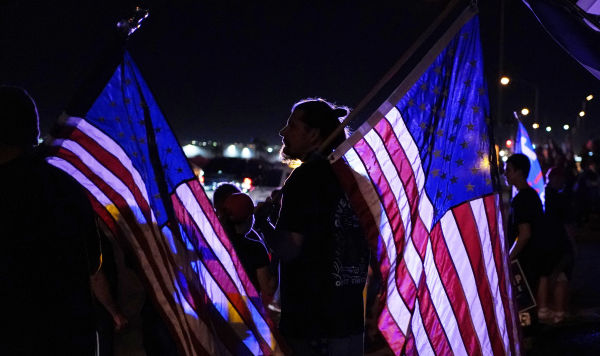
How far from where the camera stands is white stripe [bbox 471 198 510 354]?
9.39ft

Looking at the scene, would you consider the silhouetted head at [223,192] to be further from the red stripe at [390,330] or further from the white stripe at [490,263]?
the white stripe at [490,263]

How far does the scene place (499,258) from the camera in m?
2.89

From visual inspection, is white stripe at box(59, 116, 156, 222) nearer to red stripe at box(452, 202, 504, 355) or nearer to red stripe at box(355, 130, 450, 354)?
red stripe at box(355, 130, 450, 354)

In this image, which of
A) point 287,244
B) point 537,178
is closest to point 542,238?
point 537,178

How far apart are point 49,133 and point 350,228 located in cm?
147

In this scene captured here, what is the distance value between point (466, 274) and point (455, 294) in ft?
0.36

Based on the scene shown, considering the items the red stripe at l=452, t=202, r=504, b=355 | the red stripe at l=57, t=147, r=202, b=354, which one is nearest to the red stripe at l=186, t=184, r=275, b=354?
the red stripe at l=57, t=147, r=202, b=354

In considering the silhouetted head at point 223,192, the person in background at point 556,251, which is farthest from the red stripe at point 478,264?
the person in background at point 556,251

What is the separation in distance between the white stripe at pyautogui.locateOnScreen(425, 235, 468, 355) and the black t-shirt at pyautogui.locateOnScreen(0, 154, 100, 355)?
1.56 metres

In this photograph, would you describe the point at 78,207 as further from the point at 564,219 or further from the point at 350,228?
the point at 564,219

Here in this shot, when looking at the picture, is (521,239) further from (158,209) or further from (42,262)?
(42,262)

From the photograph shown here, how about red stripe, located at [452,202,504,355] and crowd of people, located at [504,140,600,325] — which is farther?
crowd of people, located at [504,140,600,325]

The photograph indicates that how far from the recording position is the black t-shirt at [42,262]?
85.4 inches

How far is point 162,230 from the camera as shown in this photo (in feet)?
9.86
